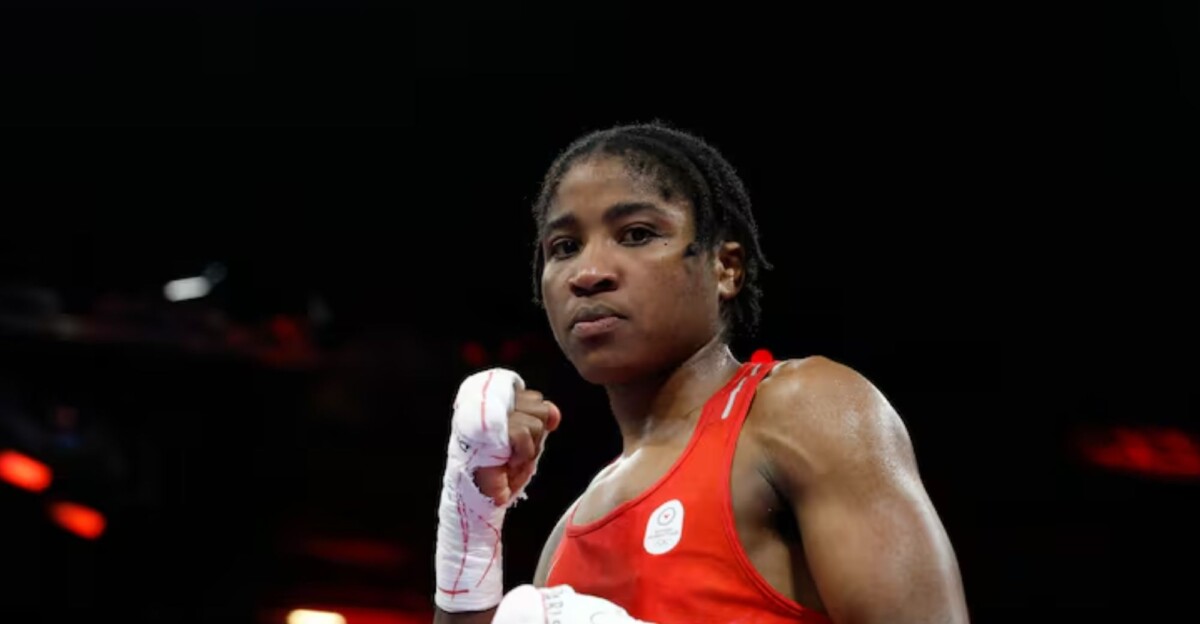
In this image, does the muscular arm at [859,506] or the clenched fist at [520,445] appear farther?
the clenched fist at [520,445]

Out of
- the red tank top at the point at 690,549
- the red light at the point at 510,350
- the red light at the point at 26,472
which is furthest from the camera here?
the red light at the point at 510,350

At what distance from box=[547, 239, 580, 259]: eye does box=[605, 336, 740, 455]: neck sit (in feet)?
0.77

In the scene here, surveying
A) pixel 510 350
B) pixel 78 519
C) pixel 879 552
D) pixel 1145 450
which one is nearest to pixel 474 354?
pixel 510 350

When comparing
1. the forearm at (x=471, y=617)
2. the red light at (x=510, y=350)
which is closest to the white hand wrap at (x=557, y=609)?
the forearm at (x=471, y=617)

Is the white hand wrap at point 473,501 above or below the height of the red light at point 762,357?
below

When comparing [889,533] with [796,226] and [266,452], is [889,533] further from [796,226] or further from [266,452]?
[266,452]

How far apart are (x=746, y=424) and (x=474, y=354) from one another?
5.91 m

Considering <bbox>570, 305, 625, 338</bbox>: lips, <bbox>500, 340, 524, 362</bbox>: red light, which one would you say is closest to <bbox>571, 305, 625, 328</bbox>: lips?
→ <bbox>570, 305, 625, 338</bbox>: lips

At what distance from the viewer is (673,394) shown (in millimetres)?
1850

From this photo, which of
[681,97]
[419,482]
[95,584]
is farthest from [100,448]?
[681,97]

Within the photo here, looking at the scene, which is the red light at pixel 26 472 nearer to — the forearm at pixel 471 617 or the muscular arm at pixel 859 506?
the forearm at pixel 471 617

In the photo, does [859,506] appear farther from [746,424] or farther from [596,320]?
[596,320]

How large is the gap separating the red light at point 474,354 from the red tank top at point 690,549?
Answer: 18.6 ft

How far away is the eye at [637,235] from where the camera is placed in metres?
1.80
